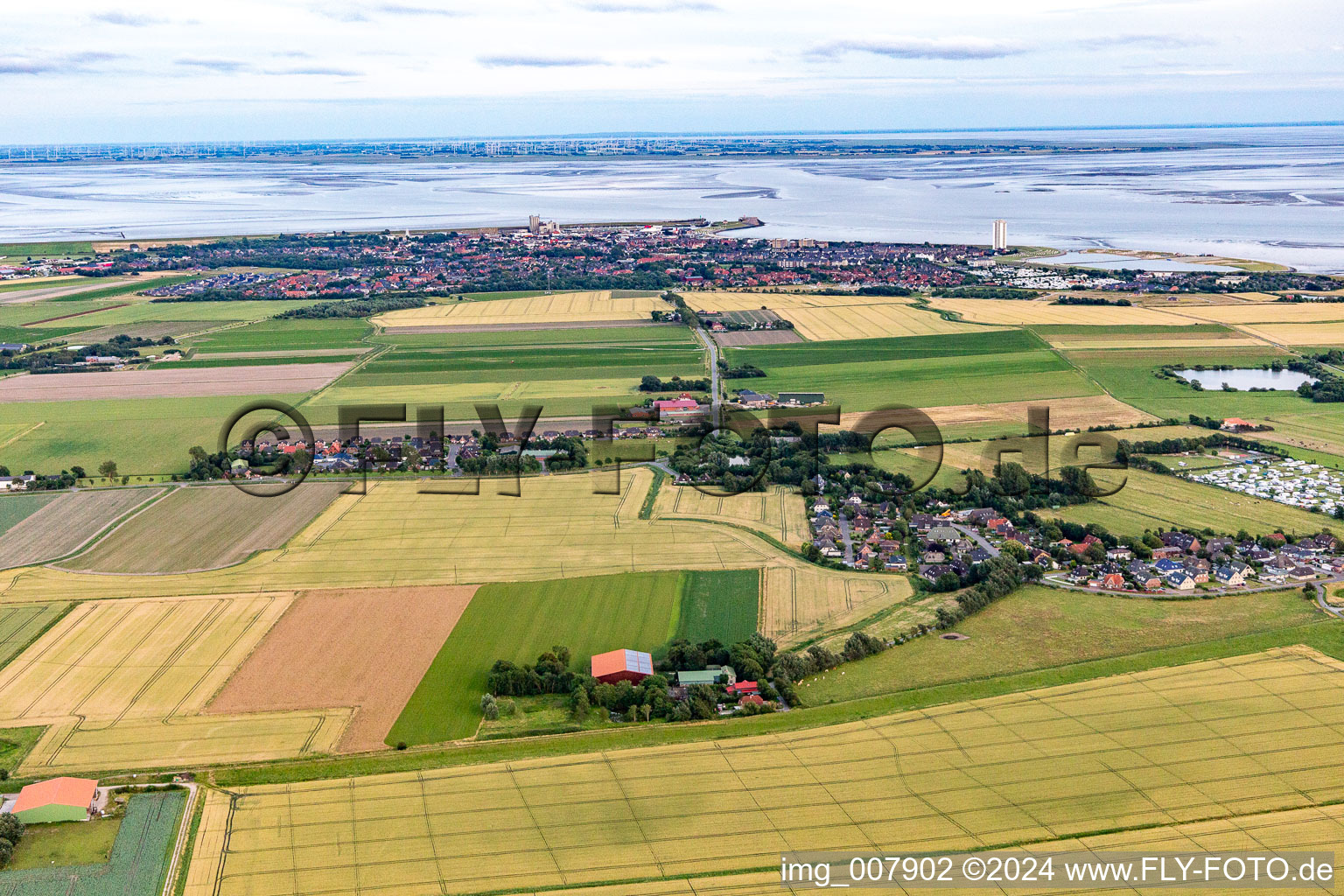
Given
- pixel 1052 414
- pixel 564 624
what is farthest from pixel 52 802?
pixel 1052 414

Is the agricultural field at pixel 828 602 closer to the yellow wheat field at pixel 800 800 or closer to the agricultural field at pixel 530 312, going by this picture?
the yellow wheat field at pixel 800 800

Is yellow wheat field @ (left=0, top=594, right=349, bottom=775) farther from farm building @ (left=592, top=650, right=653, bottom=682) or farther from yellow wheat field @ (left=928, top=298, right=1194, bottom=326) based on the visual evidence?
yellow wheat field @ (left=928, top=298, right=1194, bottom=326)

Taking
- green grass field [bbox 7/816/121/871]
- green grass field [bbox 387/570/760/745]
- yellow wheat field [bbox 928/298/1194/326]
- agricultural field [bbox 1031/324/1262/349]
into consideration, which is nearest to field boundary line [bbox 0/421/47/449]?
green grass field [bbox 387/570/760/745]

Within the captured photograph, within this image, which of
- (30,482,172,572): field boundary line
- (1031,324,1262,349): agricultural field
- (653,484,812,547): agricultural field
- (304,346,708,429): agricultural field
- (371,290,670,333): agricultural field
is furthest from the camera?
(371,290,670,333): agricultural field

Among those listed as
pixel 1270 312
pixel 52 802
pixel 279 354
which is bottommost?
pixel 52 802

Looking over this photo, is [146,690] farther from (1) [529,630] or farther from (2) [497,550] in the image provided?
(2) [497,550]

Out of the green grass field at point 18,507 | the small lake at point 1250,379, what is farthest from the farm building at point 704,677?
the small lake at point 1250,379
